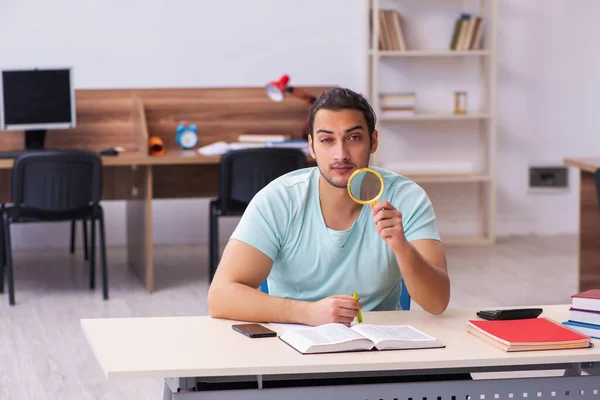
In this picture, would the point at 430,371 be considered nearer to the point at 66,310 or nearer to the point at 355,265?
the point at 355,265

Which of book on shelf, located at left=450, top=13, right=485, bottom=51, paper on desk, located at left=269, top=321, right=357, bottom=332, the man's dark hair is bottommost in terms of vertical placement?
paper on desk, located at left=269, top=321, right=357, bottom=332

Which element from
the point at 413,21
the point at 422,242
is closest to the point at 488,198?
the point at 413,21

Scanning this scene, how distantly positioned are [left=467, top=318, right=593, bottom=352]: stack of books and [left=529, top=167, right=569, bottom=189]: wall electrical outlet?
4.59 meters

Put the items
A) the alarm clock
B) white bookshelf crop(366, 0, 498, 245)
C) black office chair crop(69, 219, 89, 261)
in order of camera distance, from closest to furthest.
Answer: the alarm clock < black office chair crop(69, 219, 89, 261) < white bookshelf crop(366, 0, 498, 245)

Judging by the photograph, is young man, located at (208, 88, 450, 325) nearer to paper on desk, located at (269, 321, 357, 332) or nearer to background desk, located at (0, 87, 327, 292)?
paper on desk, located at (269, 321, 357, 332)

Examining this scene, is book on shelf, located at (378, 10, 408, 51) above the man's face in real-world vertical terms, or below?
above

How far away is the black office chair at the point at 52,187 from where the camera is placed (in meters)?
4.44

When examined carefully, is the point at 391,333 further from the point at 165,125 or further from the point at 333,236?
the point at 165,125

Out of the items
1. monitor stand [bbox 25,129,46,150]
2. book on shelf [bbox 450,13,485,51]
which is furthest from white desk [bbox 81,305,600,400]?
book on shelf [bbox 450,13,485,51]

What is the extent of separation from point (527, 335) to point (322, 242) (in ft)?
1.76

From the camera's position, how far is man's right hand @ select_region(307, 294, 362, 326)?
187cm

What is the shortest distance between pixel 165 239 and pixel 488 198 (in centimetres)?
212

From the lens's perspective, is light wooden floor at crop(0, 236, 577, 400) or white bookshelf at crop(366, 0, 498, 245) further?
white bookshelf at crop(366, 0, 498, 245)

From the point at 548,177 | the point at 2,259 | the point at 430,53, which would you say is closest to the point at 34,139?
the point at 2,259
